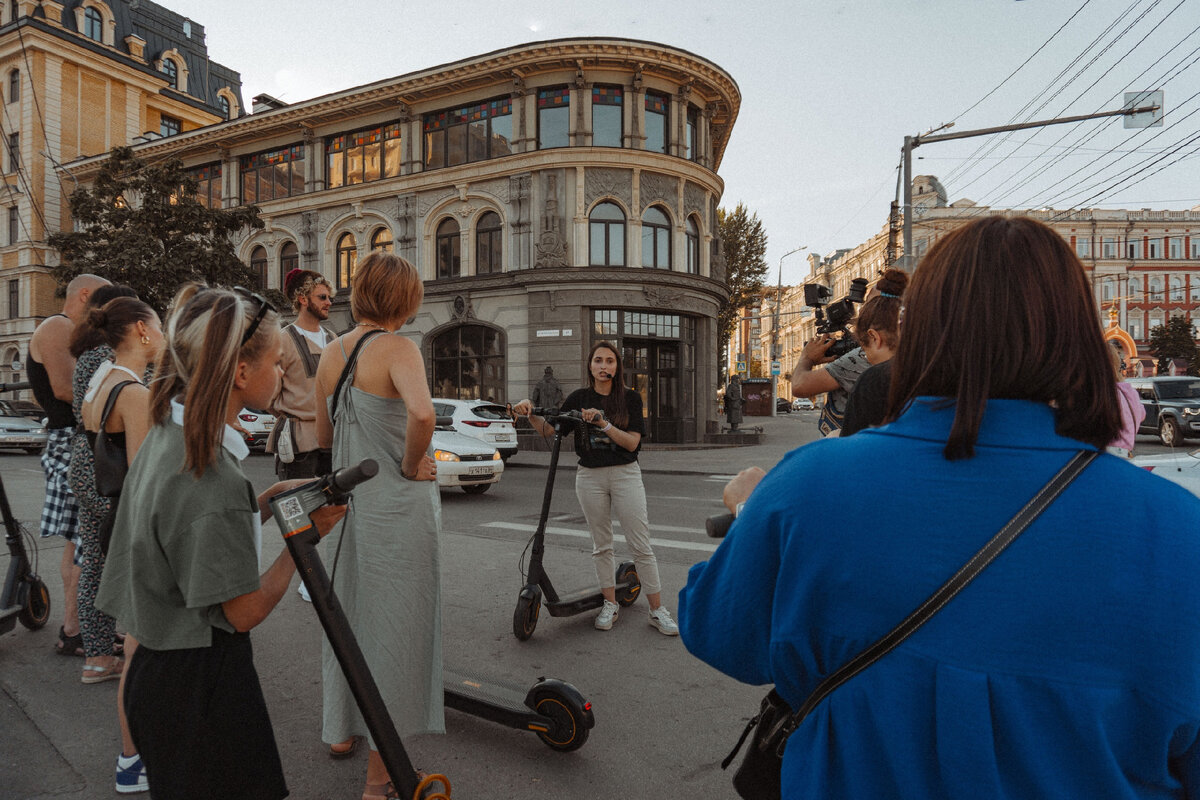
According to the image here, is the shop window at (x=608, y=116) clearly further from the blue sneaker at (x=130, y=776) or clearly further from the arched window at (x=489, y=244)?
the blue sneaker at (x=130, y=776)

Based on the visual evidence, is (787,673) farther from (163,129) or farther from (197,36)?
(197,36)

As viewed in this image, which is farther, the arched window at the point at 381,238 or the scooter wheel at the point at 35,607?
the arched window at the point at 381,238

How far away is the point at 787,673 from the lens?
1152 millimetres

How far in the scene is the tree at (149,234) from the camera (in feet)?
71.5

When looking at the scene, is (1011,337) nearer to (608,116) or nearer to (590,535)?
(590,535)

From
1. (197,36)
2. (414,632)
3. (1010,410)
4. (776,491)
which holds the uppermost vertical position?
(197,36)

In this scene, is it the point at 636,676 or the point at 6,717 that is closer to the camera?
the point at 6,717

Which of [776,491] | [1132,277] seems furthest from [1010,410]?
[1132,277]

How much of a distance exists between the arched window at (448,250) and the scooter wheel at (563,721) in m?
22.4

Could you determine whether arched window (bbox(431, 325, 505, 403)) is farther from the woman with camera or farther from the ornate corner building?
the woman with camera

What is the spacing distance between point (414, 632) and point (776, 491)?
214cm

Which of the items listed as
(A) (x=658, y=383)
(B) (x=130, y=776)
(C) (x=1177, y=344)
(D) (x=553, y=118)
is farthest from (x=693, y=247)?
(C) (x=1177, y=344)

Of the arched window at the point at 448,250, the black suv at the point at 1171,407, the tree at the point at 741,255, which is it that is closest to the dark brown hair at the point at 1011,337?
the black suv at the point at 1171,407

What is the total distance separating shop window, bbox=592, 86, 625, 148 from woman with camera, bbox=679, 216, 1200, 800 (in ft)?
75.8
